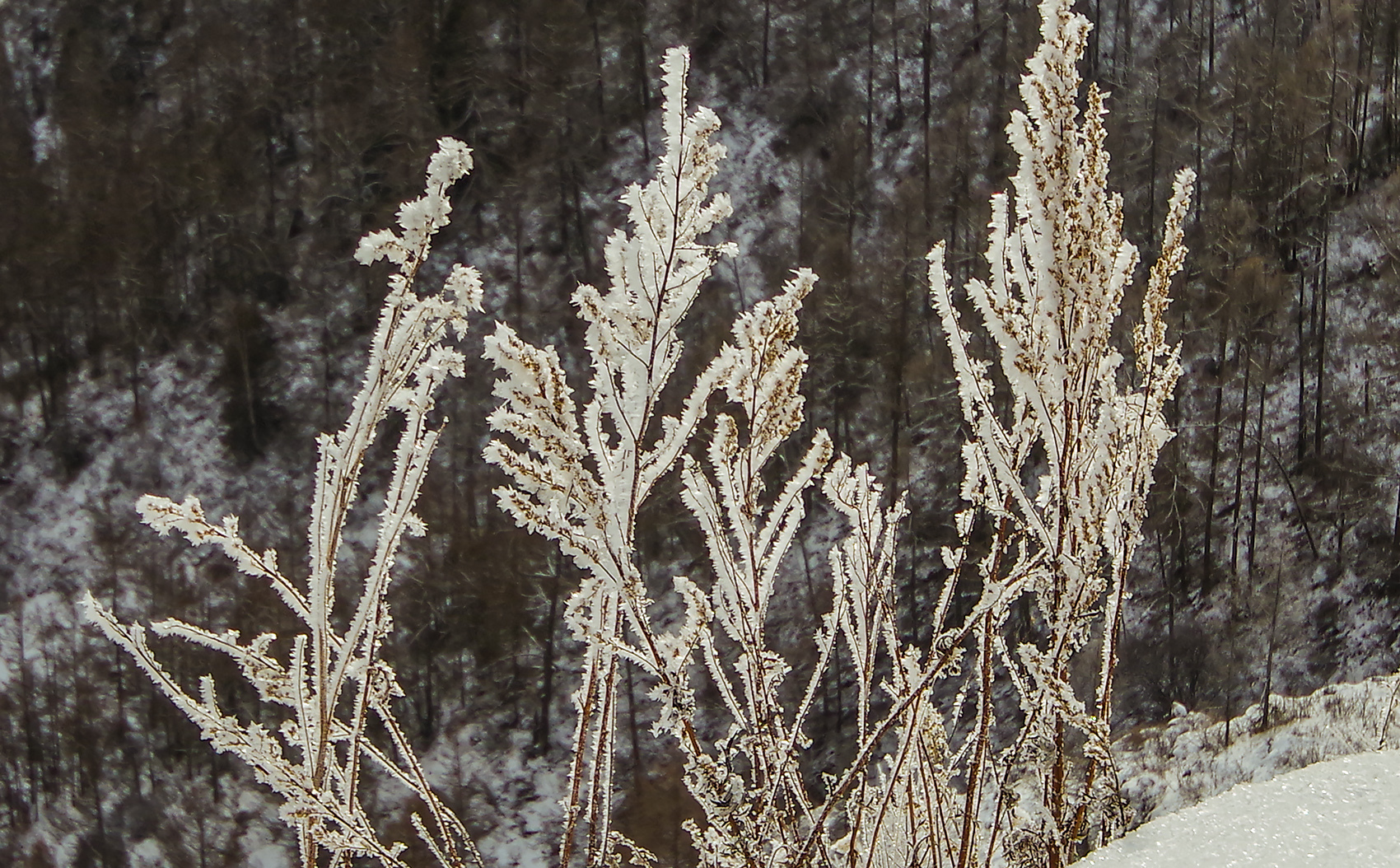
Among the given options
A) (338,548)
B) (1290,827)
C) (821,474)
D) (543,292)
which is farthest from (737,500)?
(543,292)

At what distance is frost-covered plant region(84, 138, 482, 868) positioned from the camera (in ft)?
4.28

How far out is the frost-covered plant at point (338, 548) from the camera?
1.30 meters

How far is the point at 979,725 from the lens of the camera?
5.03 ft

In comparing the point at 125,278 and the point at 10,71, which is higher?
the point at 10,71

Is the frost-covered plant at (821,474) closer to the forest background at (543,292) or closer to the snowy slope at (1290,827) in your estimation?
the snowy slope at (1290,827)

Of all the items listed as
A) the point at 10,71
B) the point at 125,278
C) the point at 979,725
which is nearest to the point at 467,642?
the point at 125,278

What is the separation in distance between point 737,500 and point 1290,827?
33.2 inches

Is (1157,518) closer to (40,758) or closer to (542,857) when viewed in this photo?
(542,857)

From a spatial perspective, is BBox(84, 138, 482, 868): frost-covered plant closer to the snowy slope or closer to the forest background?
the snowy slope

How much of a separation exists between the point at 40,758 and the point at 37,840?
1.37 meters

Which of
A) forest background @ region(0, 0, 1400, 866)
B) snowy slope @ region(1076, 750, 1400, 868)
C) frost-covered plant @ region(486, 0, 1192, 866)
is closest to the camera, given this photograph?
snowy slope @ region(1076, 750, 1400, 868)

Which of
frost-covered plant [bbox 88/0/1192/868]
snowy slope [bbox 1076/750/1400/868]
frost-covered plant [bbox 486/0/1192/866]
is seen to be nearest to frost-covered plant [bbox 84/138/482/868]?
frost-covered plant [bbox 88/0/1192/868]

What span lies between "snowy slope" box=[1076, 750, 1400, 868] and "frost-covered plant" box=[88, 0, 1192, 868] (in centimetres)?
35

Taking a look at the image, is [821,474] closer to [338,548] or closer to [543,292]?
[338,548]
